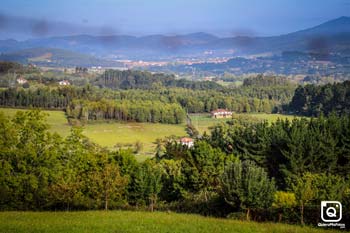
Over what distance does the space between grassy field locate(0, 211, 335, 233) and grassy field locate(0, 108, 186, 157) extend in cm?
2921

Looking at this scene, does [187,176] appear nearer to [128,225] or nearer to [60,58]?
[128,225]

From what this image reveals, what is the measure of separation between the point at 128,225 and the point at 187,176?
1107 centimetres

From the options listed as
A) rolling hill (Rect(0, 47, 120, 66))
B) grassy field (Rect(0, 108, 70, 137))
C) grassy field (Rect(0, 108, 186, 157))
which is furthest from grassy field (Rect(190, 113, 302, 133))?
rolling hill (Rect(0, 47, 120, 66))

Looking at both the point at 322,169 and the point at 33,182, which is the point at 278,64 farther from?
the point at 33,182

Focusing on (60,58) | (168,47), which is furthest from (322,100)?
(60,58)

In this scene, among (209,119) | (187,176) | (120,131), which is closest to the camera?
(187,176)

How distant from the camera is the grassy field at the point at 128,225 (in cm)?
818

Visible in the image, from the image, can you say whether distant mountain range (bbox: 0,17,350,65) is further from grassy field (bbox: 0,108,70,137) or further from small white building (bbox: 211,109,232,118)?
grassy field (bbox: 0,108,70,137)

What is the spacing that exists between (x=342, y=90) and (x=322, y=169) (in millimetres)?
39137

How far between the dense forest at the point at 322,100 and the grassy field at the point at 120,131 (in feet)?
66.0

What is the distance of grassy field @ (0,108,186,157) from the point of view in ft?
143

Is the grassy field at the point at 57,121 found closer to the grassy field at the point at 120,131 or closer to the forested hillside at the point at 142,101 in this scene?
the grassy field at the point at 120,131

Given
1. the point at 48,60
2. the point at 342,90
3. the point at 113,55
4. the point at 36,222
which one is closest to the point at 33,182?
the point at 36,222

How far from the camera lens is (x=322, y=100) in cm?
6134
